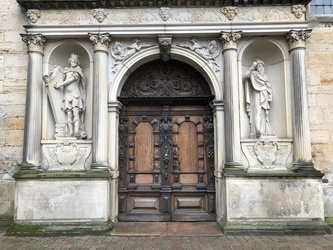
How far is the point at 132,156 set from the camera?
24.0 ft

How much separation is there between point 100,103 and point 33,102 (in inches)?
59.9


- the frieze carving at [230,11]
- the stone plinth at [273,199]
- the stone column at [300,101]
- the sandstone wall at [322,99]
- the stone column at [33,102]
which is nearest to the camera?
the stone plinth at [273,199]

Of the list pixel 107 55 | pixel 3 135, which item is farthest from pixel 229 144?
pixel 3 135

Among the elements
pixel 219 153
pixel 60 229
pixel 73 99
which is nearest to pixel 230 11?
pixel 219 153

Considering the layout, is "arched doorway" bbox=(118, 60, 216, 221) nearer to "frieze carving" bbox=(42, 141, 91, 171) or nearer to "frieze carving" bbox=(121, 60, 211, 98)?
"frieze carving" bbox=(121, 60, 211, 98)

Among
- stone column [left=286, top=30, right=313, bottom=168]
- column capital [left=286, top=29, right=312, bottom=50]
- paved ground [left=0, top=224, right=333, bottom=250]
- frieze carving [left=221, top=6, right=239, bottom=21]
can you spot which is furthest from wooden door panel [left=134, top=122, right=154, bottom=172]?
column capital [left=286, top=29, right=312, bottom=50]

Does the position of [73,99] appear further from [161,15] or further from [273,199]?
[273,199]

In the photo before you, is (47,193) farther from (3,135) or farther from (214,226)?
(214,226)

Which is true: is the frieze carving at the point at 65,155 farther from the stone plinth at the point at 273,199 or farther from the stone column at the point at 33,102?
the stone plinth at the point at 273,199

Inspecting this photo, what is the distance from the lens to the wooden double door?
720 centimetres

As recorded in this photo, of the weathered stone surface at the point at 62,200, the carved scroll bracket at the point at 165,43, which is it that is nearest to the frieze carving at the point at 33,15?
the carved scroll bracket at the point at 165,43

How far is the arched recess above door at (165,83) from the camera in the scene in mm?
7430

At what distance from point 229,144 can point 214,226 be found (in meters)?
1.89

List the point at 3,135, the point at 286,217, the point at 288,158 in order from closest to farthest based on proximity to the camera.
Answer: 1. the point at 286,217
2. the point at 288,158
3. the point at 3,135
